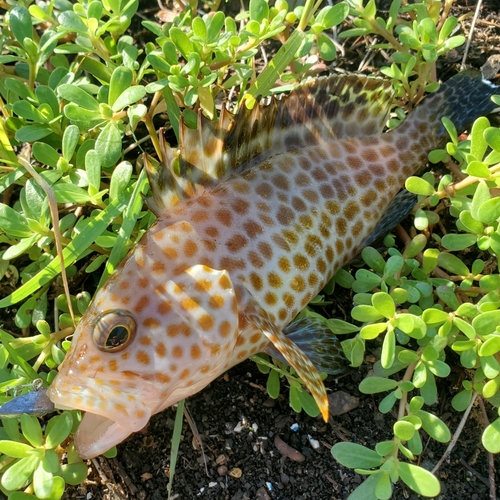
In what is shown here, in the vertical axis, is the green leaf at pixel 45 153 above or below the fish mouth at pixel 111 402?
above

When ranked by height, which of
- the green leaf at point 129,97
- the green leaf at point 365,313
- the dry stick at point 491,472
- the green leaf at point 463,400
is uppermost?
the green leaf at point 129,97

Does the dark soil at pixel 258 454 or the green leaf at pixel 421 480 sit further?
the dark soil at pixel 258 454

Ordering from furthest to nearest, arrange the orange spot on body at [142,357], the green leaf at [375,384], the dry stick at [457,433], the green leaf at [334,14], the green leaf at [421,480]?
the green leaf at [334,14]
the dry stick at [457,433]
the green leaf at [375,384]
the orange spot on body at [142,357]
the green leaf at [421,480]

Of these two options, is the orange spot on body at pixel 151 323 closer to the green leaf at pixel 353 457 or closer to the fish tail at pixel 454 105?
the green leaf at pixel 353 457

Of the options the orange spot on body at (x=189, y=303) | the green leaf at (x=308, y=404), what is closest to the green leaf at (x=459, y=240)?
the green leaf at (x=308, y=404)

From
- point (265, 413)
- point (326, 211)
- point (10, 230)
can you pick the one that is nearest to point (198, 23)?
point (326, 211)

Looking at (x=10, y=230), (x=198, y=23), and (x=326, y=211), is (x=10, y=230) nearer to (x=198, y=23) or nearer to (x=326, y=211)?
(x=198, y=23)
